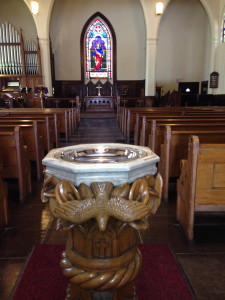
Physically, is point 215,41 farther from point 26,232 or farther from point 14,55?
point 26,232

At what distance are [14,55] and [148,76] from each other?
6.28 m

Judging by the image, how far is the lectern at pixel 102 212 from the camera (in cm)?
109

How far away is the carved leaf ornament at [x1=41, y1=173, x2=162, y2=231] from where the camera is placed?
108 cm

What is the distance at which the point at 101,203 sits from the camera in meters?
1.09

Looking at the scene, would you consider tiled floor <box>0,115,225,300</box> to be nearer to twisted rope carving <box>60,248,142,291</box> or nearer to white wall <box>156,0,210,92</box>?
twisted rope carving <box>60,248,142,291</box>

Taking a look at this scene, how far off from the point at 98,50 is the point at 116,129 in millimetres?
7329

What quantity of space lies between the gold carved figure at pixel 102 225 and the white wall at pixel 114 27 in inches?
520

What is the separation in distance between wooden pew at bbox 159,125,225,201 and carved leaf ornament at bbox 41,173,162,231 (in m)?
1.80

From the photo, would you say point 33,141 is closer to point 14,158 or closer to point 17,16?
point 14,158

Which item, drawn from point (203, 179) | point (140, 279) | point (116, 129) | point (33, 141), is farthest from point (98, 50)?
point (140, 279)

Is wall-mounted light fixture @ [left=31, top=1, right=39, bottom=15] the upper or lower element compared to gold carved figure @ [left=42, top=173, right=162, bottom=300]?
upper

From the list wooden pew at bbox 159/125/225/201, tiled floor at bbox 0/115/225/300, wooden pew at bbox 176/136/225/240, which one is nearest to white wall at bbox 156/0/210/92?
wooden pew at bbox 159/125/225/201

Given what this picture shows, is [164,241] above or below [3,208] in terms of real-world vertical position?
below

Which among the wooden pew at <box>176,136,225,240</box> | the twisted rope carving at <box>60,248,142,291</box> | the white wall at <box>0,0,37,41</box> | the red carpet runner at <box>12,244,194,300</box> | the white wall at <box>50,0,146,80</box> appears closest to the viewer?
the twisted rope carving at <box>60,248,142,291</box>
